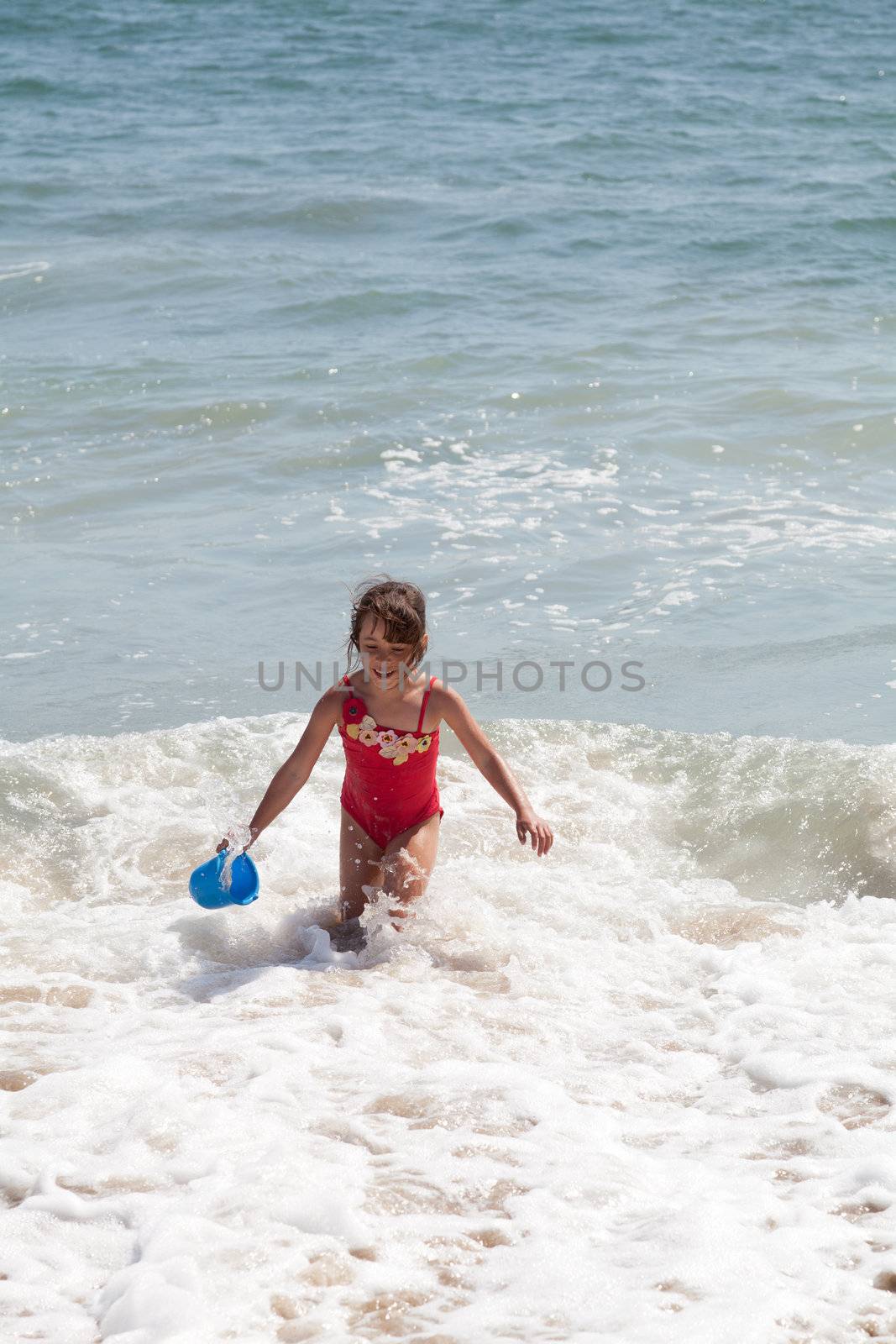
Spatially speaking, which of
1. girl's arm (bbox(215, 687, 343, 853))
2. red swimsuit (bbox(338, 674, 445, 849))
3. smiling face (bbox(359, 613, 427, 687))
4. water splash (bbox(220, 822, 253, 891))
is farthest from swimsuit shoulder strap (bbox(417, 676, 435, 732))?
water splash (bbox(220, 822, 253, 891))

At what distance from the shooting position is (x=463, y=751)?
6934mm

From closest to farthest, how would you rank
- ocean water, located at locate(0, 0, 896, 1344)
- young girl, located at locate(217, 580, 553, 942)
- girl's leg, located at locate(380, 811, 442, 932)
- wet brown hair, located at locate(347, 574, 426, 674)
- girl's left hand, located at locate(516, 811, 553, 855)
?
ocean water, located at locate(0, 0, 896, 1344)
girl's left hand, located at locate(516, 811, 553, 855)
wet brown hair, located at locate(347, 574, 426, 674)
young girl, located at locate(217, 580, 553, 942)
girl's leg, located at locate(380, 811, 442, 932)

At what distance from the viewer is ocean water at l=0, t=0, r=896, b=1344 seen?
3246mm

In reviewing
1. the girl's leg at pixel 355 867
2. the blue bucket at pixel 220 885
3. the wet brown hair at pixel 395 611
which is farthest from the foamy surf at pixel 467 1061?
the wet brown hair at pixel 395 611

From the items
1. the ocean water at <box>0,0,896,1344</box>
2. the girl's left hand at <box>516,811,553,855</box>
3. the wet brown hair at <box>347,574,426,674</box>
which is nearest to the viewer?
the ocean water at <box>0,0,896,1344</box>

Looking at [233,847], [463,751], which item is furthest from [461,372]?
[233,847]

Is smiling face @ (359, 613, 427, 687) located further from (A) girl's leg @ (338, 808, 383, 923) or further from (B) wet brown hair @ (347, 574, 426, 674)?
(A) girl's leg @ (338, 808, 383, 923)

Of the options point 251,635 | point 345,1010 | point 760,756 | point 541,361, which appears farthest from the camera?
point 541,361

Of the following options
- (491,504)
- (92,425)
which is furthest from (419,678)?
(92,425)

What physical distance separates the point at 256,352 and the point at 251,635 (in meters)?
6.24

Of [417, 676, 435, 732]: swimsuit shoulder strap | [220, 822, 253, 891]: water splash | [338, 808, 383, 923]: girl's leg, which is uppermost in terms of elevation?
[417, 676, 435, 732]: swimsuit shoulder strap

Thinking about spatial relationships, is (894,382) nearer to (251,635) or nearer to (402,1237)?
(251,635)

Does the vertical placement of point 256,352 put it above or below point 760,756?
above

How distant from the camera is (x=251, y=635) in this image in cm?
789
